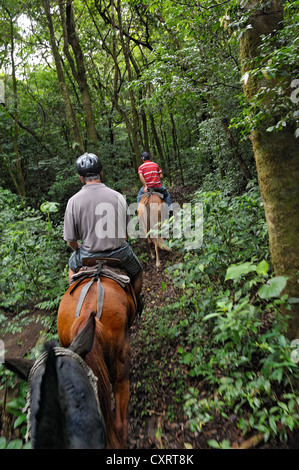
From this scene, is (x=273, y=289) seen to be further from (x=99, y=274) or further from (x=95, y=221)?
(x=95, y=221)

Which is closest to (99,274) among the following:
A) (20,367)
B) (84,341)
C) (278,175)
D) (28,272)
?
(84,341)

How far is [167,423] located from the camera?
286cm

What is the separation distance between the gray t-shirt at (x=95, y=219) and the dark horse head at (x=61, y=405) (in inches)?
72.8

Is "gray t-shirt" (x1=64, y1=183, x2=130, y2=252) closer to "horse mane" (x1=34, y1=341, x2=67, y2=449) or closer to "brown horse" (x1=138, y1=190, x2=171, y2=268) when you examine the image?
"horse mane" (x1=34, y1=341, x2=67, y2=449)

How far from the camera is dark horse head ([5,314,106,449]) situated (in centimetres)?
127

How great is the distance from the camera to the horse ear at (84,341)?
1.72 metres

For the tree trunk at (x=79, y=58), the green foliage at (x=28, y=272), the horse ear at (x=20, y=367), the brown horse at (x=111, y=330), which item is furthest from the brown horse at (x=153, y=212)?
the horse ear at (x=20, y=367)

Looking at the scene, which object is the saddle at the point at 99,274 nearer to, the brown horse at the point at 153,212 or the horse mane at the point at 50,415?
the horse mane at the point at 50,415

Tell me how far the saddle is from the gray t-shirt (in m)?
0.18

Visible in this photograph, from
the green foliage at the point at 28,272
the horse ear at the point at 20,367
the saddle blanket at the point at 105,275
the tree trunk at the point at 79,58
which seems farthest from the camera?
the tree trunk at the point at 79,58

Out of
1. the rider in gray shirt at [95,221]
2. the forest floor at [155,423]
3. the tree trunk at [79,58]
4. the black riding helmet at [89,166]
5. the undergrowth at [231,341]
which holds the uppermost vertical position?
the tree trunk at [79,58]

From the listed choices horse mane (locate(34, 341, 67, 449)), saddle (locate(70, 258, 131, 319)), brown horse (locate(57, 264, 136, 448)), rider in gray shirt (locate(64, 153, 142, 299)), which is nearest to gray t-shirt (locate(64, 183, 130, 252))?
rider in gray shirt (locate(64, 153, 142, 299))

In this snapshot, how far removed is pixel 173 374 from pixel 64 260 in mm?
3979

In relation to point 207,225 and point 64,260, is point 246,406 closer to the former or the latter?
point 207,225
